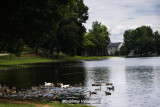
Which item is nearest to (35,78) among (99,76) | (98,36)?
(99,76)

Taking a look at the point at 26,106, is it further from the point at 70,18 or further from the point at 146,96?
the point at 70,18

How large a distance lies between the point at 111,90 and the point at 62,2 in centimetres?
1228

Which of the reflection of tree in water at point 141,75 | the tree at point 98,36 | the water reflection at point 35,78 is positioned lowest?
the water reflection at point 35,78

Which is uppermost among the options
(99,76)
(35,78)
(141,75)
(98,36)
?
(98,36)

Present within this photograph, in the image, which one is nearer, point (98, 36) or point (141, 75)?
point (141, 75)

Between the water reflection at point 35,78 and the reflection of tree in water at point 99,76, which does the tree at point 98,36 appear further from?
the water reflection at point 35,78

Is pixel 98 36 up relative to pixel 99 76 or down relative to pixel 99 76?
up

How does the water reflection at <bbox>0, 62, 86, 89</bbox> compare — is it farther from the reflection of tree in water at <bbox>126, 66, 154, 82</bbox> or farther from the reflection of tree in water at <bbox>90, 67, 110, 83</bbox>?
the reflection of tree in water at <bbox>126, 66, 154, 82</bbox>

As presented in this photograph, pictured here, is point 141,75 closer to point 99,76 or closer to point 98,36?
point 99,76

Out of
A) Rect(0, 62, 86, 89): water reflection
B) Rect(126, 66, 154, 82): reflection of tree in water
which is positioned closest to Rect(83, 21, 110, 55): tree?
Rect(126, 66, 154, 82): reflection of tree in water

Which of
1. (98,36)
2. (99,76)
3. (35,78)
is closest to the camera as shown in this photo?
(35,78)

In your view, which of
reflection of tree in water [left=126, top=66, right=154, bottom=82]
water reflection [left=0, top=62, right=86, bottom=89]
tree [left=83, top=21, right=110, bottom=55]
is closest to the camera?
water reflection [left=0, top=62, right=86, bottom=89]

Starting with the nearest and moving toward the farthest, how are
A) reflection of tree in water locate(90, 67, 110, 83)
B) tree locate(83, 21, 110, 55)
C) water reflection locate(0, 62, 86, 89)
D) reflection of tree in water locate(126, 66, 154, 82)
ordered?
water reflection locate(0, 62, 86, 89), reflection of tree in water locate(90, 67, 110, 83), reflection of tree in water locate(126, 66, 154, 82), tree locate(83, 21, 110, 55)

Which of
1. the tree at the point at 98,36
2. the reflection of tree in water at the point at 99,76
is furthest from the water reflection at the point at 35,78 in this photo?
the tree at the point at 98,36
